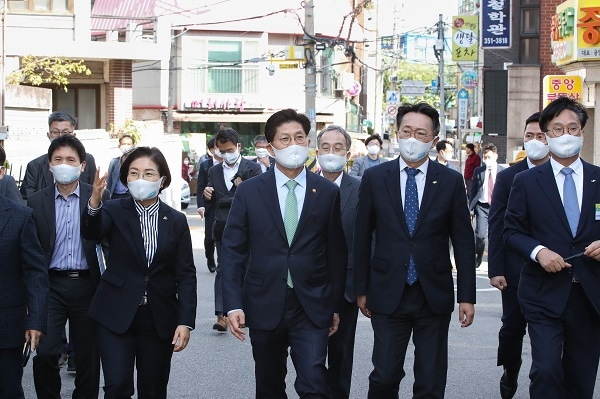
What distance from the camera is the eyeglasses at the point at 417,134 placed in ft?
23.0

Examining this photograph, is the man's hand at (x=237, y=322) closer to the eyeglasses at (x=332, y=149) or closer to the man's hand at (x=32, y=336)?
the man's hand at (x=32, y=336)

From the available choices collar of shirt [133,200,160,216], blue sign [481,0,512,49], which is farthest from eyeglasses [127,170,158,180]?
blue sign [481,0,512,49]

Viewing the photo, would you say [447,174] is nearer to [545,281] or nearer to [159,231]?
[545,281]

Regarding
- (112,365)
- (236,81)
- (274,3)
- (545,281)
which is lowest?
(112,365)

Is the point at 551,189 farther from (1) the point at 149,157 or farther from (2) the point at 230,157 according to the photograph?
(2) the point at 230,157

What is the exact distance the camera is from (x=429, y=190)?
6.91m

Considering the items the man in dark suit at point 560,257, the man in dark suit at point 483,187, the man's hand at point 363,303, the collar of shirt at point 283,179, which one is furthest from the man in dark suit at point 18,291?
the man in dark suit at point 483,187

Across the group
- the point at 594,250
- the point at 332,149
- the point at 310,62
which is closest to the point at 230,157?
the point at 332,149

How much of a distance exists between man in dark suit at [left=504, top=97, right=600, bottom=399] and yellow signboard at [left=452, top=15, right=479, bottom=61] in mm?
30894

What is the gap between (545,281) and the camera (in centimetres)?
678

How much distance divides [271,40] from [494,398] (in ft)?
135

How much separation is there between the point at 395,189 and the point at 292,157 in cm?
72

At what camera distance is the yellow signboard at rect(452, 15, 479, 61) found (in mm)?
37281

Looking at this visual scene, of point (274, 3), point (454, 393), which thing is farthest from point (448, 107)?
point (454, 393)
